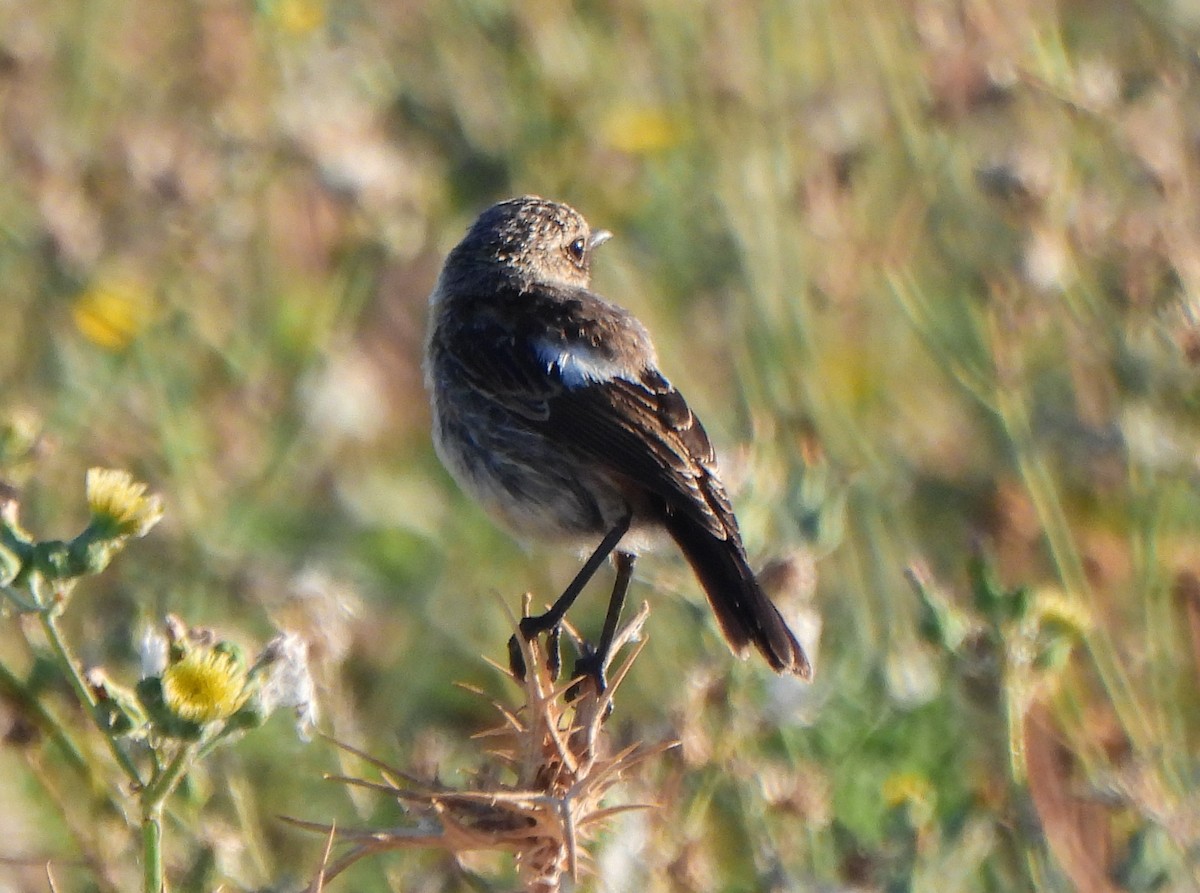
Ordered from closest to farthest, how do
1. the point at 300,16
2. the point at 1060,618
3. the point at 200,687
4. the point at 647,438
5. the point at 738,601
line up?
the point at 200,687
the point at 1060,618
the point at 738,601
the point at 647,438
the point at 300,16

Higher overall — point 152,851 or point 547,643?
point 152,851

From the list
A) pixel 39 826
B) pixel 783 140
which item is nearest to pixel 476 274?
pixel 783 140

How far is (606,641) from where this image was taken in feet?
10.8

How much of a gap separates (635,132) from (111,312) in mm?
2327

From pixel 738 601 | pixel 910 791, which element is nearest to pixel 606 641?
pixel 738 601

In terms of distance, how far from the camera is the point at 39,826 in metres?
4.55

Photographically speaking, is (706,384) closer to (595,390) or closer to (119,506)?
(595,390)

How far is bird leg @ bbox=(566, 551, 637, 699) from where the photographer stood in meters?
2.90

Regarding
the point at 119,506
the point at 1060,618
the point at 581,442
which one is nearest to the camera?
the point at 119,506

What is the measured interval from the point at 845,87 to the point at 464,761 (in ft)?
9.10

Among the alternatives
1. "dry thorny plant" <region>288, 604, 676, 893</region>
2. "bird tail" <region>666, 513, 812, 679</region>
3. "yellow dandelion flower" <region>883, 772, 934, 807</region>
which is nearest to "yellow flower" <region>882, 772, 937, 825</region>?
"yellow dandelion flower" <region>883, 772, 934, 807</region>

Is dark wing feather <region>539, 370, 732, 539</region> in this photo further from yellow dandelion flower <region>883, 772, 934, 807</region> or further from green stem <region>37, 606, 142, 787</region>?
green stem <region>37, 606, 142, 787</region>

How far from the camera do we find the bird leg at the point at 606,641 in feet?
9.51

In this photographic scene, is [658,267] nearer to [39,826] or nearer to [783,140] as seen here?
[783,140]
